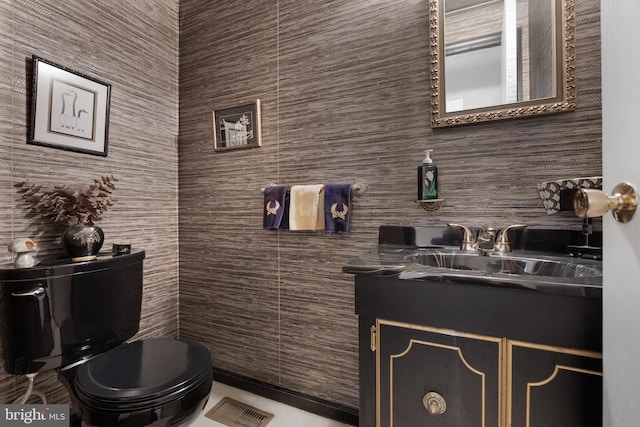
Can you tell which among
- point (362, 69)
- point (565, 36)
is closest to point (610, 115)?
point (565, 36)

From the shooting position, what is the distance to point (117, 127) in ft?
4.91

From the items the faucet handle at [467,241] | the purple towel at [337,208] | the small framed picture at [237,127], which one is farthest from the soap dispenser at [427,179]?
the small framed picture at [237,127]

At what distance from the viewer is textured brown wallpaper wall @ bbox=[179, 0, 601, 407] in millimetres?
1112

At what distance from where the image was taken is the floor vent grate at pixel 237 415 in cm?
139

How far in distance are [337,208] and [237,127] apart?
2.54 ft

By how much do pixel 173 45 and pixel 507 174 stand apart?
6.60ft

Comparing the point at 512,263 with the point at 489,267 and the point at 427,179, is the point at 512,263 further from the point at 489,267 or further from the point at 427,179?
the point at 427,179

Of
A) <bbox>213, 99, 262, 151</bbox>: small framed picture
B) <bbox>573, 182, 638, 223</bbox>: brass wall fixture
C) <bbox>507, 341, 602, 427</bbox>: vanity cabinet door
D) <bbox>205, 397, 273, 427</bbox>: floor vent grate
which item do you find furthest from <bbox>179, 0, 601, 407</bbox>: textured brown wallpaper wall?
<bbox>573, 182, 638, 223</bbox>: brass wall fixture

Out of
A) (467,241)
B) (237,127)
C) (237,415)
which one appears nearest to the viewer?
(467,241)

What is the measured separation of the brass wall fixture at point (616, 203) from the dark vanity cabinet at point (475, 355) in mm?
294

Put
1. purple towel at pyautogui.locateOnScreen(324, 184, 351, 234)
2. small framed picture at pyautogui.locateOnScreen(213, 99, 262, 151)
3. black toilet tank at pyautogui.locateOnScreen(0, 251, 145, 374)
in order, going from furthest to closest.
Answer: small framed picture at pyautogui.locateOnScreen(213, 99, 262, 151) < purple towel at pyautogui.locateOnScreen(324, 184, 351, 234) < black toilet tank at pyautogui.locateOnScreen(0, 251, 145, 374)

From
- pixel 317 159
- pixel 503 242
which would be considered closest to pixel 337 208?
pixel 317 159

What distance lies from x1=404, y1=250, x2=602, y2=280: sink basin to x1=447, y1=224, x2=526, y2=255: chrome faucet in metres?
0.04

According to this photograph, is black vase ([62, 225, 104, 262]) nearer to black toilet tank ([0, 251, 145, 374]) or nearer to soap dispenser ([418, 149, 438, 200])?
black toilet tank ([0, 251, 145, 374])
